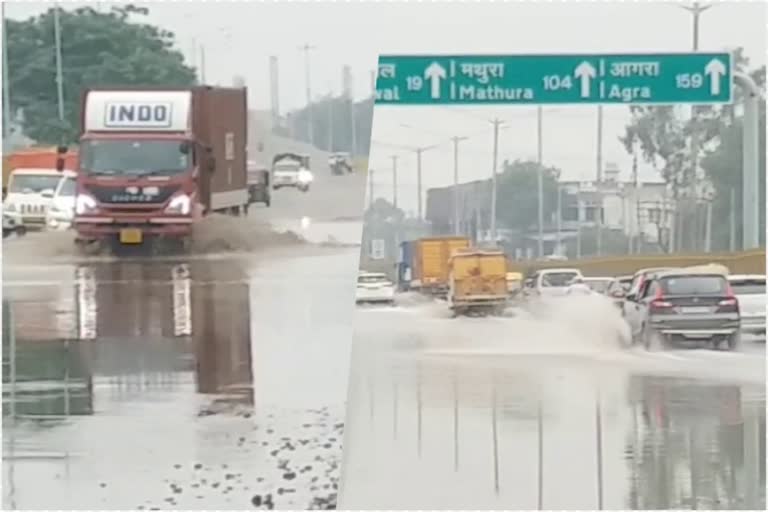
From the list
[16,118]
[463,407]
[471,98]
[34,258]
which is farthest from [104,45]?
[463,407]

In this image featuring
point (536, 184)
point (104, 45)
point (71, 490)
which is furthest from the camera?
point (536, 184)

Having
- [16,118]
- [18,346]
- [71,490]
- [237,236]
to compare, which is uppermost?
[16,118]

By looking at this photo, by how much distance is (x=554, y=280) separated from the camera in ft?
25.4

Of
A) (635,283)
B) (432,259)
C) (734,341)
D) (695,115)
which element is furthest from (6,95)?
(734,341)

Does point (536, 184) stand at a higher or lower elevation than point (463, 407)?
higher

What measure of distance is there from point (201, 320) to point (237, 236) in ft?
1.39

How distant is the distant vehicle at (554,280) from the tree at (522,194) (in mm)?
263

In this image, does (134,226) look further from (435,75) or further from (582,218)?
(582,218)

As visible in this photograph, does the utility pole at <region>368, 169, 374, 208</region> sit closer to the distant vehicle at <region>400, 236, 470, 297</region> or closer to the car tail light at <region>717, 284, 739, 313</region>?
the distant vehicle at <region>400, 236, 470, 297</region>

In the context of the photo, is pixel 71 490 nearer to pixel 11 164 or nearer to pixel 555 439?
pixel 11 164

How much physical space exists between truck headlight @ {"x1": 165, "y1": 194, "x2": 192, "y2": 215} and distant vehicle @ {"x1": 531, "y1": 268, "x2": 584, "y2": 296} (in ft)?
5.78

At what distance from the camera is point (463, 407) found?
23.7 feet

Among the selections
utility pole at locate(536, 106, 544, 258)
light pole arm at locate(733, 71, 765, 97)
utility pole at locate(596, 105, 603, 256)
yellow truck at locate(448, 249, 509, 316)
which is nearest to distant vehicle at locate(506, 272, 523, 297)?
yellow truck at locate(448, 249, 509, 316)

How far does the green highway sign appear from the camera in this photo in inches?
289
